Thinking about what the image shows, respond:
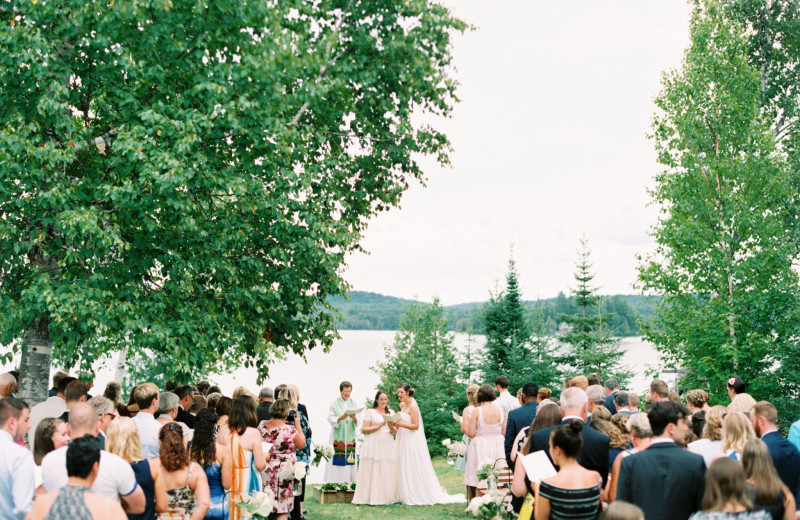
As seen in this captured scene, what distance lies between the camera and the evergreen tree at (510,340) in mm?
23750

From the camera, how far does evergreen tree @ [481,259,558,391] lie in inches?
935

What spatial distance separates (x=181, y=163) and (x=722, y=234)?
15.5 metres

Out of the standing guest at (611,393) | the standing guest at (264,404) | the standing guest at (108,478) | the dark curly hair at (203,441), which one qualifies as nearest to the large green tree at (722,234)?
the standing guest at (611,393)

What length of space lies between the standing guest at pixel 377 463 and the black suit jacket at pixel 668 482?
7.97 metres

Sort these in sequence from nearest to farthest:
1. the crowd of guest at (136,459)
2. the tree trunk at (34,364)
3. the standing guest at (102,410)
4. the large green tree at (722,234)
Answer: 1. the crowd of guest at (136,459)
2. the standing guest at (102,410)
3. the tree trunk at (34,364)
4. the large green tree at (722,234)

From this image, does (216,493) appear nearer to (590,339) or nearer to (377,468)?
(377,468)

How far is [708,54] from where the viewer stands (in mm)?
20328

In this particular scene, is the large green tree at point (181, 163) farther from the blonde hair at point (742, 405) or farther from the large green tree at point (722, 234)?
the large green tree at point (722, 234)

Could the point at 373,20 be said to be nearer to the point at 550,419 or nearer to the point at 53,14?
the point at 53,14

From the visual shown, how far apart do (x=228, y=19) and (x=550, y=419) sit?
6.90 meters

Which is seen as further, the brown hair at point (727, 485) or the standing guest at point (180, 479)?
the standing guest at point (180, 479)

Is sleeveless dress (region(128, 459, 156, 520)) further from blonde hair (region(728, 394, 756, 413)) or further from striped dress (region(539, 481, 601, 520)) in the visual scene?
blonde hair (region(728, 394, 756, 413))

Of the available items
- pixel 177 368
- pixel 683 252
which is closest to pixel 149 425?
pixel 177 368

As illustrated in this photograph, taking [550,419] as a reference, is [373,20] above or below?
above
